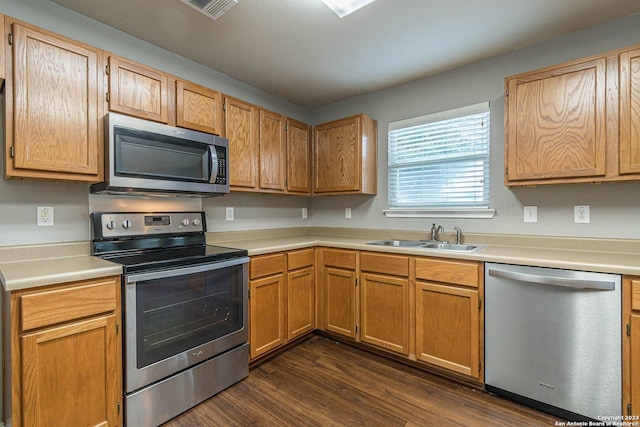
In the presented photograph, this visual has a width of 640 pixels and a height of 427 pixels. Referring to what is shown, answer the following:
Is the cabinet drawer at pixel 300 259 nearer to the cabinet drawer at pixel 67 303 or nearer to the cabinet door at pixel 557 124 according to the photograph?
the cabinet drawer at pixel 67 303

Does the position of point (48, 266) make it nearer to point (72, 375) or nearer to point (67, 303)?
point (67, 303)

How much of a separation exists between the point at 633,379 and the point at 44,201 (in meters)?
3.50

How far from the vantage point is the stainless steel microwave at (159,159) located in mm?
1813

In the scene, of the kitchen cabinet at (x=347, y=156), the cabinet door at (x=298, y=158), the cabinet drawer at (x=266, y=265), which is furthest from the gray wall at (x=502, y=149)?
the cabinet drawer at (x=266, y=265)

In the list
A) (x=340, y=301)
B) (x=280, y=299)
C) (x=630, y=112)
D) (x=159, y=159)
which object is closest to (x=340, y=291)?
(x=340, y=301)

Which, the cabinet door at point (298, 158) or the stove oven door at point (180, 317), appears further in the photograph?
the cabinet door at point (298, 158)

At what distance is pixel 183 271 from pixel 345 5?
6.25ft

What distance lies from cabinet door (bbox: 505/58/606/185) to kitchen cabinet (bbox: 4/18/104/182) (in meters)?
2.77

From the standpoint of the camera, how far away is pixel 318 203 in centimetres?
376

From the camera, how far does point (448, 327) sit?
216 cm

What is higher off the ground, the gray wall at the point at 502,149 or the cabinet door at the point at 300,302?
the gray wall at the point at 502,149

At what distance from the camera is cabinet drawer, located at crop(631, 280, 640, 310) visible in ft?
5.08

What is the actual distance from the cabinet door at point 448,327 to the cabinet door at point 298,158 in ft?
5.30

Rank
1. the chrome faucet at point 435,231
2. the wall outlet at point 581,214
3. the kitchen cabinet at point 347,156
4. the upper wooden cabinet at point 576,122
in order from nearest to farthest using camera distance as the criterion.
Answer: the upper wooden cabinet at point 576,122 < the wall outlet at point 581,214 < the chrome faucet at point 435,231 < the kitchen cabinet at point 347,156
